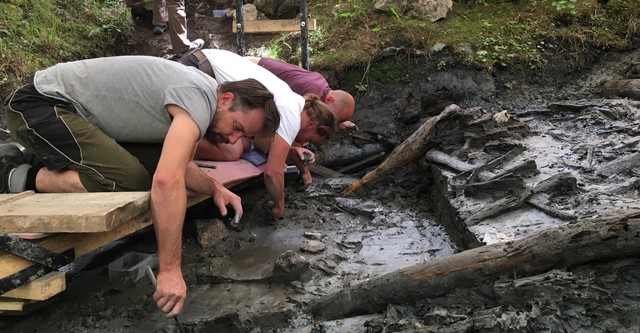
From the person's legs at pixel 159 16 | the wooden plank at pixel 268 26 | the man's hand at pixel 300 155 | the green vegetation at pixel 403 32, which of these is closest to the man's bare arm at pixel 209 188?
the man's hand at pixel 300 155

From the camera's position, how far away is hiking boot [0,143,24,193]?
348cm

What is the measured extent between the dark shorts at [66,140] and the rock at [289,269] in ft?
3.98

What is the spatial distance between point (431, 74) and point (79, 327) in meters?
5.68

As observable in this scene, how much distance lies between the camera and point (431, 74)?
24.0ft

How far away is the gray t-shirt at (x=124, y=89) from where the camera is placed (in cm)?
325

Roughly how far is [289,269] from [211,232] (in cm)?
96

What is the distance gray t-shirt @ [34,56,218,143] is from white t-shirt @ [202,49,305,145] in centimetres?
106

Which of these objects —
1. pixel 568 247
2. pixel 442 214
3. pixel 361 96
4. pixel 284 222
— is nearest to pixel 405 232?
pixel 442 214

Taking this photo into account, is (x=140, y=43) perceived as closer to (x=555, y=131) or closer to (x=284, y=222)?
(x=284, y=222)

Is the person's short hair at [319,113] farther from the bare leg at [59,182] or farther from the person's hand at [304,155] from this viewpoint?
the bare leg at [59,182]

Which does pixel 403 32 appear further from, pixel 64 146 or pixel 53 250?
pixel 53 250

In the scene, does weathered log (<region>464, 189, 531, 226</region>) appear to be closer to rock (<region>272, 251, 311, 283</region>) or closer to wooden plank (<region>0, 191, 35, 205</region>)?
rock (<region>272, 251, 311, 283</region>)

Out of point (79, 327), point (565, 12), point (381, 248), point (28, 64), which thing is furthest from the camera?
point (565, 12)

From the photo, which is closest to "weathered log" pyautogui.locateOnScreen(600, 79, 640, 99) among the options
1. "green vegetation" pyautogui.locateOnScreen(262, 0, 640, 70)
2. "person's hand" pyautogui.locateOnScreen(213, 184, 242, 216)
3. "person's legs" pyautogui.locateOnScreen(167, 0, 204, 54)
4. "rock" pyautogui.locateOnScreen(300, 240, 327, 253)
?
"green vegetation" pyautogui.locateOnScreen(262, 0, 640, 70)
